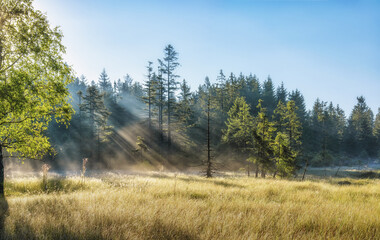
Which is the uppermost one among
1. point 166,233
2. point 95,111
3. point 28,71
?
point 95,111

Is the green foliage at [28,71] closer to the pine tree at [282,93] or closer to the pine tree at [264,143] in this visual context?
the pine tree at [264,143]

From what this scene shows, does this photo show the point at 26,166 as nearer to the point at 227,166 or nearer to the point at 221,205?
the point at 227,166

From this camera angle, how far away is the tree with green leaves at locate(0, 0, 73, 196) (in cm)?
742

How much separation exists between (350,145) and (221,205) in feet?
277

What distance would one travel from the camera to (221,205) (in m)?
5.02

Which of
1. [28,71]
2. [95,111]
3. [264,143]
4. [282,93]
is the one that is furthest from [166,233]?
[282,93]

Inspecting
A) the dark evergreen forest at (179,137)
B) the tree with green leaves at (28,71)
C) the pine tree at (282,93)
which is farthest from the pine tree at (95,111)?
the pine tree at (282,93)

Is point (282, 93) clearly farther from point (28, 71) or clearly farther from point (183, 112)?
point (28, 71)

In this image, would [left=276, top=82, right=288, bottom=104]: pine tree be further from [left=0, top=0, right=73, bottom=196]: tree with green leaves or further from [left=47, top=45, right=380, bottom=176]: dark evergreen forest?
[left=0, top=0, right=73, bottom=196]: tree with green leaves

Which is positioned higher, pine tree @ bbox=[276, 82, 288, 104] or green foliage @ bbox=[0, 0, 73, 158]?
pine tree @ bbox=[276, 82, 288, 104]

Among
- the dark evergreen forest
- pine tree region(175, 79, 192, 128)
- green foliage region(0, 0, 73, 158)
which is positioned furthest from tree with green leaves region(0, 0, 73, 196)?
pine tree region(175, 79, 192, 128)

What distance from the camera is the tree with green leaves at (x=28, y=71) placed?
7.42m

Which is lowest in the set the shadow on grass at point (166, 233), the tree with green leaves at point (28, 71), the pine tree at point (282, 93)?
the shadow on grass at point (166, 233)

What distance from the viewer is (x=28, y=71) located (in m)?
7.80
